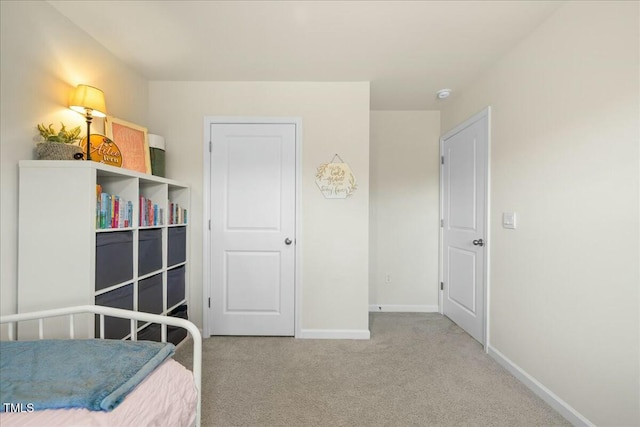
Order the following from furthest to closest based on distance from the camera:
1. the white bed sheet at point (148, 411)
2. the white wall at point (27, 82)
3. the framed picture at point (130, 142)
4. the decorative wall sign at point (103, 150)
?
1. the framed picture at point (130, 142)
2. the decorative wall sign at point (103, 150)
3. the white wall at point (27, 82)
4. the white bed sheet at point (148, 411)

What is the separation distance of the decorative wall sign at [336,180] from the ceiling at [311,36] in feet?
2.59

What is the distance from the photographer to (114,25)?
6.35 ft

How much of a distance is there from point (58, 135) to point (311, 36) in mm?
1619

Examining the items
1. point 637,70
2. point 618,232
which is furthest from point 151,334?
point 637,70

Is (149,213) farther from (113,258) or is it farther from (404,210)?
(404,210)

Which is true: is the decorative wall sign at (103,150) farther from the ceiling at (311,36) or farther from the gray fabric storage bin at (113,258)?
the ceiling at (311,36)

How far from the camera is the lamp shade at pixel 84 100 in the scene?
182cm

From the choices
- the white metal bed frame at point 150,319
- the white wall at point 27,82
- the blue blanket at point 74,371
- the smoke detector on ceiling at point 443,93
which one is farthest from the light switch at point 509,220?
the white wall at point 27,82

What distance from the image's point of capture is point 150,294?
217 centimetres

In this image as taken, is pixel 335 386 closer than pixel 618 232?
A: No

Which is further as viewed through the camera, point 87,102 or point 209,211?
point 209,211

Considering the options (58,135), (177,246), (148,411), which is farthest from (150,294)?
(148,411)

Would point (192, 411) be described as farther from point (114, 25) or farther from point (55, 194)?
point (114, 25)

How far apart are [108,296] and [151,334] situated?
58 centimetres
